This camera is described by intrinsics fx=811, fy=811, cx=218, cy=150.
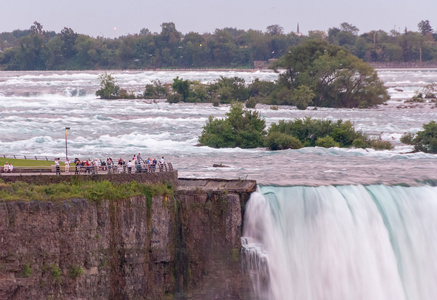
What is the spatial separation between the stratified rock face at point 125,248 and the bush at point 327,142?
992 inches

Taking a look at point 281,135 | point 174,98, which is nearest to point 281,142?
point 281,135

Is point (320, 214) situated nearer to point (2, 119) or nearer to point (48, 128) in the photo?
point (48, 128)

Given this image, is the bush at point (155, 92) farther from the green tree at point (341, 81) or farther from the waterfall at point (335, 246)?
the waterfall at point (335, 246)

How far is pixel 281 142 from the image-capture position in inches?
2201

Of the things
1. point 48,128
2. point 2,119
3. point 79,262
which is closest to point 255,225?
point 79,262

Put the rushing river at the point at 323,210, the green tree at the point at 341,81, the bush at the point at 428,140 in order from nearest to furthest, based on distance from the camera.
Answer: the rushing river at the point at 323,210, the bush at the point at 428,140, the green tree at the point at 341,81

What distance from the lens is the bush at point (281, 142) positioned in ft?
184

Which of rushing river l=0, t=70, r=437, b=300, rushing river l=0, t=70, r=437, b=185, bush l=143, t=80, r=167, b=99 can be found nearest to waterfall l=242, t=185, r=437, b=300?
rushing river l=0, t=70, r=437, b=300

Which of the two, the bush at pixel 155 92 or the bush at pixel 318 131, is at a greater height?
the bush at pixel 155 92

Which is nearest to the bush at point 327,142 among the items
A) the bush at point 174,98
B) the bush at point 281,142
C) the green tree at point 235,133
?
the bush at point 281,142

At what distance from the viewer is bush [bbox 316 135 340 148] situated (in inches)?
2251

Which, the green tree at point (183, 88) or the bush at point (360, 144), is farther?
the green tree at point (183, 88)

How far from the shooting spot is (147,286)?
98.0 ft

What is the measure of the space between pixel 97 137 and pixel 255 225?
35093 mm
